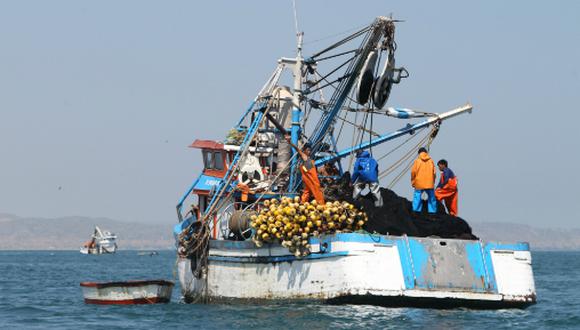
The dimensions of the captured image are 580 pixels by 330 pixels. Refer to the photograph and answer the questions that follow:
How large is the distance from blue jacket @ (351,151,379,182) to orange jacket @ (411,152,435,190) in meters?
0.86

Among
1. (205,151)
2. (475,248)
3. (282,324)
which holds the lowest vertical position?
(282,324)

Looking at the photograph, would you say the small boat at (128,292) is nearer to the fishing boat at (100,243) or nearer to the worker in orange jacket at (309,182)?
the worker in orange jacket at (309,182)

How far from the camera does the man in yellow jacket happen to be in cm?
2433

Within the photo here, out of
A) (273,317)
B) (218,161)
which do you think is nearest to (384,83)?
(218,161)

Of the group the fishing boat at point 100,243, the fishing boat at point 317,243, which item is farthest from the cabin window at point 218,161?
the fishing boat at point 100,243

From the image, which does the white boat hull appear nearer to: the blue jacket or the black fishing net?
the black fishing net

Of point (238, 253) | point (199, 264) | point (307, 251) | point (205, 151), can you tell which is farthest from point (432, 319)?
point (205, 151)

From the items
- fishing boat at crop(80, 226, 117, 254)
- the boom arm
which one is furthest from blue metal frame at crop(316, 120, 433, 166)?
fishing boat at crop(80, 226, 117, 254)

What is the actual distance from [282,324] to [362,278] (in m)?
2.12

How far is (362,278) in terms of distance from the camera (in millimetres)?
21844

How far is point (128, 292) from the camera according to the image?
27438 mm

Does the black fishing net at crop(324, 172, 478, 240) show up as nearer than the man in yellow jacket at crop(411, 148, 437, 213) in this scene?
Yes

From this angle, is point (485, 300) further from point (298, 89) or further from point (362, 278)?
point (298, 89)

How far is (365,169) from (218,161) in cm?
550
